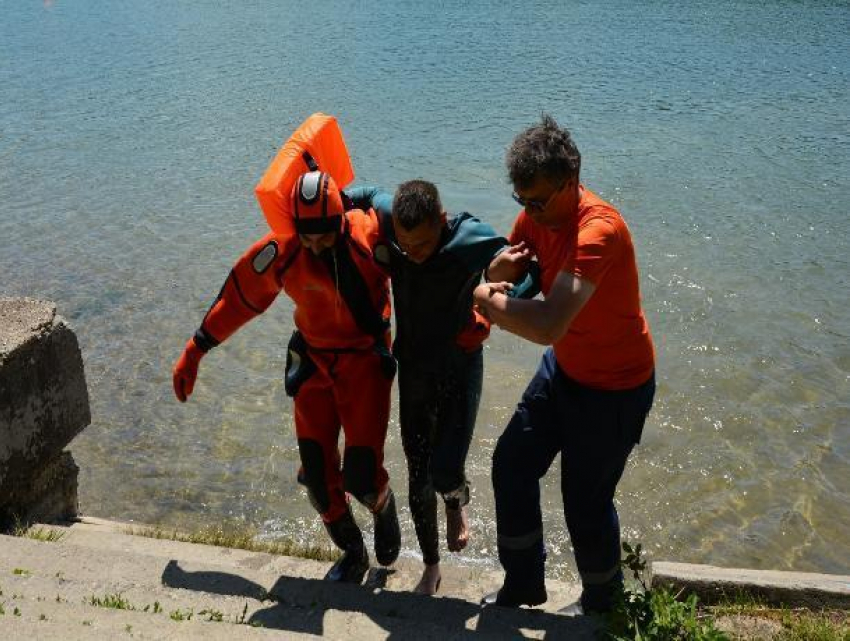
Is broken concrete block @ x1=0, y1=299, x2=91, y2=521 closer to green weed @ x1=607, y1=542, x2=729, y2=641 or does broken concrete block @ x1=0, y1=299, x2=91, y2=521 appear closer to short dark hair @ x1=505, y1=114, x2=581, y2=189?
short dark hair @ x1=505, y1=114, x2=581, y2=189

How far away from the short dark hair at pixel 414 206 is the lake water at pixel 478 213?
2.71 m

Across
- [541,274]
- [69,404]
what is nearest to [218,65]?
[69,404]

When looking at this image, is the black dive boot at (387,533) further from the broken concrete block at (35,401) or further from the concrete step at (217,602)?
the broken concrete block at (35,401)

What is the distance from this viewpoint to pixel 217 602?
3.82 meters

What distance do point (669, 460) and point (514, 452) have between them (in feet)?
11.0

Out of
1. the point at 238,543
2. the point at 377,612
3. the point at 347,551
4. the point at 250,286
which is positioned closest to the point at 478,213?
the point at 238,543

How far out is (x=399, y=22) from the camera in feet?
87.6

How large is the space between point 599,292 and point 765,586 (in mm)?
1591

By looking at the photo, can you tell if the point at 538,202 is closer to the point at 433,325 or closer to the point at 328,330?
the point at 433,325

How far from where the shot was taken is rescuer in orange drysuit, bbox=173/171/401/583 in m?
4.27

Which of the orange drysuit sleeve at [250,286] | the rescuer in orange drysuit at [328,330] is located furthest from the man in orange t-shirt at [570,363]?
the orange drysuit sleeve at [250,286]

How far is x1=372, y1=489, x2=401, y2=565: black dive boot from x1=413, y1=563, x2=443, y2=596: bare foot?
191 mm

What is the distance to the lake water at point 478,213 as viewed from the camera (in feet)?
22.2

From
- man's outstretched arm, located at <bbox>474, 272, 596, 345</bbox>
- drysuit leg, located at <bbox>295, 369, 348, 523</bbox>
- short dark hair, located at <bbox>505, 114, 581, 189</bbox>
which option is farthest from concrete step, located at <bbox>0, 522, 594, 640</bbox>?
short dark hair, located at <bbox>505, 114, 581, 189</bbox>
